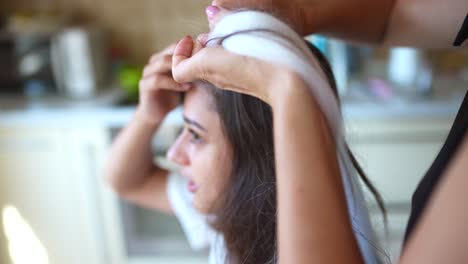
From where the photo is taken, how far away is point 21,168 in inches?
70.4

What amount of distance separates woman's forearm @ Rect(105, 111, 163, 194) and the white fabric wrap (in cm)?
44

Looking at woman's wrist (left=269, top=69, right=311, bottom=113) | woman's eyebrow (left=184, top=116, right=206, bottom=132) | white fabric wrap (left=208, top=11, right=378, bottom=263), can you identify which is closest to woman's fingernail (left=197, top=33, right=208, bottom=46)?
white fabric wrap (left=208, top=11, right=378, bottom=263)

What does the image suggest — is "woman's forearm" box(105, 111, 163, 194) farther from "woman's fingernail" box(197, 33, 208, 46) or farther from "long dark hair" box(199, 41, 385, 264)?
"woman's fingernail" box(197, 33, 208, 46)

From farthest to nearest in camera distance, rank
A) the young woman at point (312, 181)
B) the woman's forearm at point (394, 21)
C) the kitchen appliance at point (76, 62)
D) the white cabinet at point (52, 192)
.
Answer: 1. the kitchen appliance at point (76, 62)
2. the white cabinet at point (52, 192)
3. the woman's forearm at point (394, 21)
4. the young woman at point (312, 181)

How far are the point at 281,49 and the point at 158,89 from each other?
0.39m

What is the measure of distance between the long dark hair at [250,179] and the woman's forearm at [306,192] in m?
0.19

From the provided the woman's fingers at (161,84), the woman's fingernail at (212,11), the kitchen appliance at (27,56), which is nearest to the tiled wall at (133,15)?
the kitchen appliance at (27,56)

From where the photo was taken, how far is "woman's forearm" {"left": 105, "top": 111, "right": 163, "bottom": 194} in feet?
3.11

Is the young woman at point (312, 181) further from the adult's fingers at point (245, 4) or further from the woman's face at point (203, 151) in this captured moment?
the woman's face at point (203, 151)

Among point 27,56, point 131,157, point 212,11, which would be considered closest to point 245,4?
point 212,11

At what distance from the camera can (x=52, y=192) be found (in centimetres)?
181

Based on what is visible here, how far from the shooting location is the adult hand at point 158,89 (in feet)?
2.55

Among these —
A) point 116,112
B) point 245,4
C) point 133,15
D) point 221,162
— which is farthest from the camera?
point 133,15

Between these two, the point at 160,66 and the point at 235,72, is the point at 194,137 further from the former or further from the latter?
the point at 235,72
